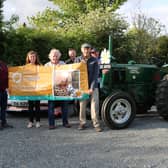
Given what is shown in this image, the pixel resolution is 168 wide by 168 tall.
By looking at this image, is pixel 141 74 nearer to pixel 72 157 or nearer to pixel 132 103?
pixel 132 103

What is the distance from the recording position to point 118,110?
9.76m

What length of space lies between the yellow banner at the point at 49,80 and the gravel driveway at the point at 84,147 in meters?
0.81

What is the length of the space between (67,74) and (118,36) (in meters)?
18.0

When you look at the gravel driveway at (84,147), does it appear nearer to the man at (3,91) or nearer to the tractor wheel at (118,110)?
the tractor wheel at (118,110)

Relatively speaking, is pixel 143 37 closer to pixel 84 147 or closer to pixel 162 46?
pixel 162 46

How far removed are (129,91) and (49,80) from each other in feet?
6.84

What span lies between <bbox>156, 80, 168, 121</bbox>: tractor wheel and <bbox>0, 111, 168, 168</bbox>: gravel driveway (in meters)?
0.37

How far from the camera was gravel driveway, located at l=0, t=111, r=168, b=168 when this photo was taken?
672 cm

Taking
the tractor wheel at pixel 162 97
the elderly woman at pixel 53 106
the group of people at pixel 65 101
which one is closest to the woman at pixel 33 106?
the group of people at pixel 65 101

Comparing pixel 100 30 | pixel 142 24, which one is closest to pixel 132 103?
pixel 100 30

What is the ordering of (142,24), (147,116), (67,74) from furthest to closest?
(142,24) < (147,116) < (67,74)

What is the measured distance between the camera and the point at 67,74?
32.1 ft

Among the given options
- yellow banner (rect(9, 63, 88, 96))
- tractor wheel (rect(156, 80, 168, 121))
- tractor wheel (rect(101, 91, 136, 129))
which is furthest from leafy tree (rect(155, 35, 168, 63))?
yellow banner (rect(9, 63, 88, 96))

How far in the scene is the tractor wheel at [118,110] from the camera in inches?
377
